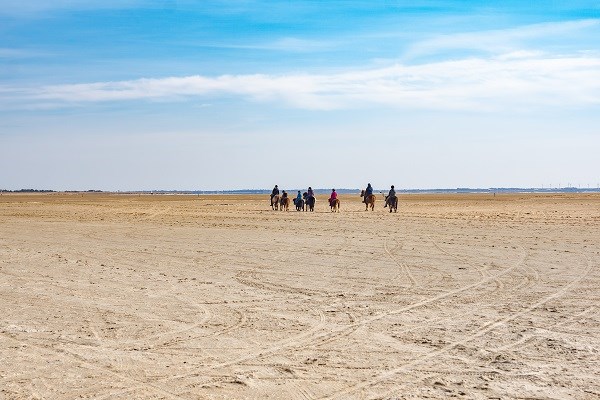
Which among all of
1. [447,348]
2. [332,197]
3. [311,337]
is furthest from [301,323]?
[332,197]

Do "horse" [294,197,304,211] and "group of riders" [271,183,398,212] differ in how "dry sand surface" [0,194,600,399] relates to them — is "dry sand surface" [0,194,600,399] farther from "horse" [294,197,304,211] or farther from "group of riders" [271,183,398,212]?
"horse" [294,197,304,211]

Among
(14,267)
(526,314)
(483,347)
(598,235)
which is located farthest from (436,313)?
(598,235)

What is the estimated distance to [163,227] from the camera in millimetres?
30234

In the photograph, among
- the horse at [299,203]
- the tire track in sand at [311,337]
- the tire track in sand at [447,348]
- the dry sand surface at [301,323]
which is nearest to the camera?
the tire track in sand at [447,348]

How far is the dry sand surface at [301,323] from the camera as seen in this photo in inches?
Answer: 263

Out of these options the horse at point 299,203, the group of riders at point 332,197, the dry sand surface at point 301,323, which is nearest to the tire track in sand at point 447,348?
the dry sand surface at point 301,323

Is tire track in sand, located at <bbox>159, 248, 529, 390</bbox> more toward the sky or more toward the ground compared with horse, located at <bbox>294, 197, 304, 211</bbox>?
more toward the ground

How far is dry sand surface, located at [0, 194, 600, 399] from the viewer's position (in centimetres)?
668

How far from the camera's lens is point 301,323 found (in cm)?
945

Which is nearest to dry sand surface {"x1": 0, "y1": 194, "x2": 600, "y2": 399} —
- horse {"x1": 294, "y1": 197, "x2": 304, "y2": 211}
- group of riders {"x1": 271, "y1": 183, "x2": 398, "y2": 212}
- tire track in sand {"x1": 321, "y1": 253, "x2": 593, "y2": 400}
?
tire track in sand {"x1": 321, "y1": 253, "x2": 593, "y2": 400}

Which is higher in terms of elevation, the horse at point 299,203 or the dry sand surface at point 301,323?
the horse at point 299,203

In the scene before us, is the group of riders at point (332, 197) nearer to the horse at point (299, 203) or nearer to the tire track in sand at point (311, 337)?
the horse at point (299, 203)

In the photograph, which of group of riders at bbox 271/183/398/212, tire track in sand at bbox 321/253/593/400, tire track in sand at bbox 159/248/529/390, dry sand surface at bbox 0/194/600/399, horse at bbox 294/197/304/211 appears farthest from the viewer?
horse at bbox 294/197/304/211

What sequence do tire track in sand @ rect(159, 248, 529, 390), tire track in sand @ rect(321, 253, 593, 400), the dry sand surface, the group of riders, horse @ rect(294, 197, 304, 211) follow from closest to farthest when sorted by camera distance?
tire track in sand @ rect(321, 253, 593, 400)
the dry sand surface
tire track in sand @ rect(159, 248, 529, 390)
the group of riders
horse @ rect(294, 197, 304, 211)
